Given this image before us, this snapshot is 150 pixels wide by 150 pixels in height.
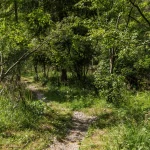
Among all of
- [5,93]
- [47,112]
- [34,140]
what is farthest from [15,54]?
[34,140]

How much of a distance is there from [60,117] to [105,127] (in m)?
2.61

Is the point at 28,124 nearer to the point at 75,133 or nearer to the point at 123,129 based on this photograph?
the point at 75,133

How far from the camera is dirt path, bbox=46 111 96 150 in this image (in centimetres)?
964

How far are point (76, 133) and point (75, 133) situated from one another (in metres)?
0.04

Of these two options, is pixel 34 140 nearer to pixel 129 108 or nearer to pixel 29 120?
pixel 29 120

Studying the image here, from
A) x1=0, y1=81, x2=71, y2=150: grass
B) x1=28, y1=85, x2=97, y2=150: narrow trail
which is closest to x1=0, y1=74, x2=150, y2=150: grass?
x1=0, y1=81, x2=71, y2=150: grass

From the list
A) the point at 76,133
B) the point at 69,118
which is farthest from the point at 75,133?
the point at 69,118

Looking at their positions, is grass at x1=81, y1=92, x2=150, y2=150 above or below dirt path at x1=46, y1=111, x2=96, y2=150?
above

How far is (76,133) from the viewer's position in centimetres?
1123

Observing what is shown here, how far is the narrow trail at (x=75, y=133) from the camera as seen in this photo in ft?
31.6

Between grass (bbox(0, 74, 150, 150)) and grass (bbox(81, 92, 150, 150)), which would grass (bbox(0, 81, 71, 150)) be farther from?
grass (bbox(81, 92, 150, 150))

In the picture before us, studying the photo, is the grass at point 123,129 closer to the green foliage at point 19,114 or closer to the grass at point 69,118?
the grass at point 69,118

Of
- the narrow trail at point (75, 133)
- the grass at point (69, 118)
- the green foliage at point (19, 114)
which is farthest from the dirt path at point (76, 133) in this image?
the green foliage at point (19, 114)

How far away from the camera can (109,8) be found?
14.5 m
